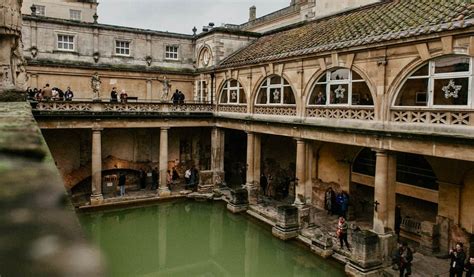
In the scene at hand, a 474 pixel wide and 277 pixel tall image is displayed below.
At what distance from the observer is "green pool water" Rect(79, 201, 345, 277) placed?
1352 centimetres

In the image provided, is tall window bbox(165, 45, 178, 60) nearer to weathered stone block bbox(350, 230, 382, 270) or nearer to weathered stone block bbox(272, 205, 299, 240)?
weathered stone block bbox(272, 205, 299, 240)

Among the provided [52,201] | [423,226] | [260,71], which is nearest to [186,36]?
[260,71]

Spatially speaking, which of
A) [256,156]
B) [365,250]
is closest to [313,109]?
[256,156]

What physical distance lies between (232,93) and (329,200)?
8723 millimetres

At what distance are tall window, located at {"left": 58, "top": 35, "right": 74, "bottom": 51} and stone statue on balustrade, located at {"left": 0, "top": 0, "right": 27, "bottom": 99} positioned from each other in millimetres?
14776

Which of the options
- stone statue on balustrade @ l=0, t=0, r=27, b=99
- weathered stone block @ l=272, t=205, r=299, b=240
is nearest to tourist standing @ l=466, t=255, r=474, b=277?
weathered stone block @ l=272, t=205, r=299, b=240

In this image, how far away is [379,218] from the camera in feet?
43.5

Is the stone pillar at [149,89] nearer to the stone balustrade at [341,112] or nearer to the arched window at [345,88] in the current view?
the stone balustrade at [341,112]

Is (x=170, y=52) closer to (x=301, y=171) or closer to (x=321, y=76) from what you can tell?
(x=321, y=76)

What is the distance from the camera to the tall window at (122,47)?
25438 millimetres

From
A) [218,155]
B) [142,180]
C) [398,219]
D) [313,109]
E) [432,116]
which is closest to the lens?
[432,116]

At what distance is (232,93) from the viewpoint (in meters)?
22.9

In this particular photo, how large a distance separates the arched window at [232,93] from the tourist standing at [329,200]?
22.9 feet

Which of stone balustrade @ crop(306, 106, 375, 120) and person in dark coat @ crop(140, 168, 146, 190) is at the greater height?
stone balustrade @ crop(306, 106, 375, 120)
